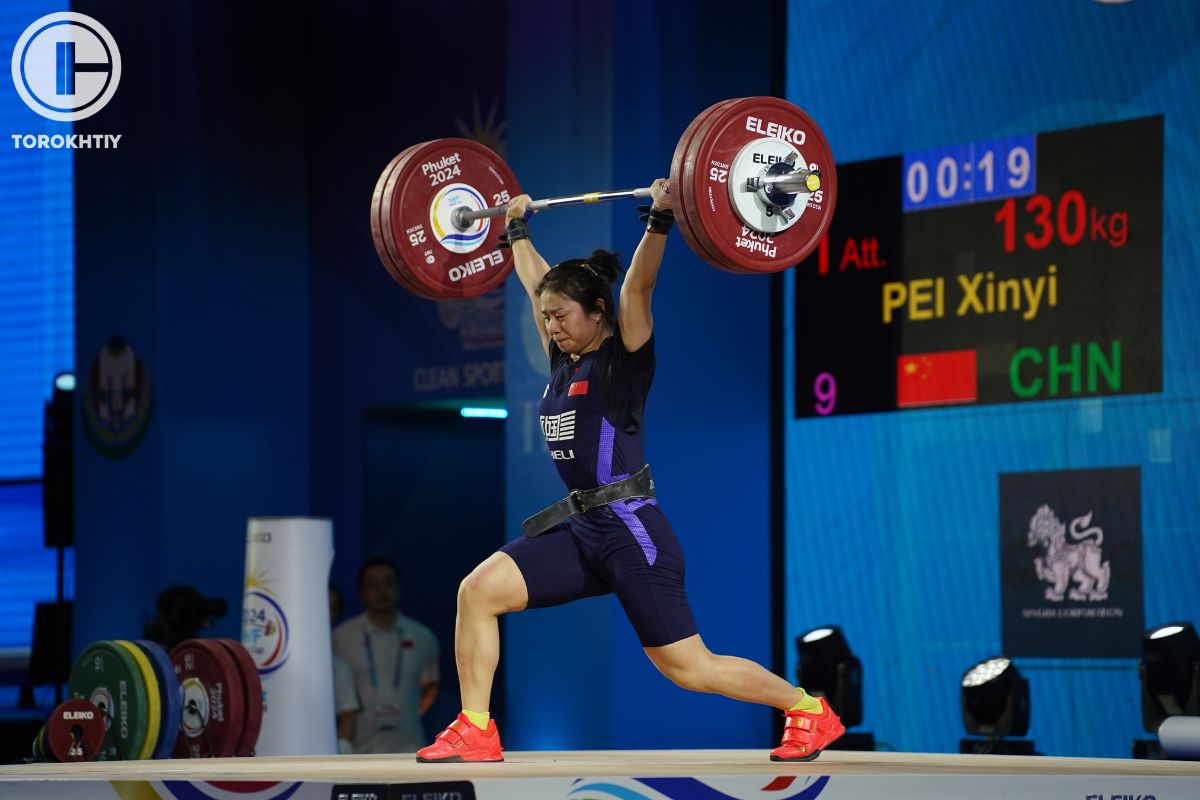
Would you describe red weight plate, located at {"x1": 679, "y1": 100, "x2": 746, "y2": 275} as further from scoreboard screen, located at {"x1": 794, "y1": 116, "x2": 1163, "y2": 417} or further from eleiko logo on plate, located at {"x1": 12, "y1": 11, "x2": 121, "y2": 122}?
eleiko logo on plate, located at {"x1": 12, "y1": 11, "x2": 121, "y2": 122}

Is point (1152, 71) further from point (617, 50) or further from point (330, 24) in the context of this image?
point (330, 24)

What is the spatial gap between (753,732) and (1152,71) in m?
3.28

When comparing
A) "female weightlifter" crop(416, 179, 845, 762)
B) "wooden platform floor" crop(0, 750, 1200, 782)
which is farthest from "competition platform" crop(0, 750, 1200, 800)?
"female weightlifter" crop(416, 179, 845, 762)

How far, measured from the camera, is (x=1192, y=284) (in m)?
6.38

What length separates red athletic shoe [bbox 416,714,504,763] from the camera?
420 centimetres

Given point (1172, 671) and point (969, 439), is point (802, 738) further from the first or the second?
Result: point (969, 439)

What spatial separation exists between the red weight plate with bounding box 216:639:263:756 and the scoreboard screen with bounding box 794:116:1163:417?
8.81 feet

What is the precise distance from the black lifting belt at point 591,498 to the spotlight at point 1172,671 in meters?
2.11

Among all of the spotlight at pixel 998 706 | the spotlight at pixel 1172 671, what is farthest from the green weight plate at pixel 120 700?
the spotlight at pixel 1172 671

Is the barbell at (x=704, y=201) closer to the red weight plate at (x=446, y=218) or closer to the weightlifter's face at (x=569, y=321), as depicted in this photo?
the red weight plate at (x=446, y=218)

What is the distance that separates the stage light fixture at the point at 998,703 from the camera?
6.10 meters

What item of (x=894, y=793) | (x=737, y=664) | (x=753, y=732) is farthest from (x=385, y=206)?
(x=753, y=732)

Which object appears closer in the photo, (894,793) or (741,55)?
(894,793)

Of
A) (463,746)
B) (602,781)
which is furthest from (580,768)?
(463,746)
